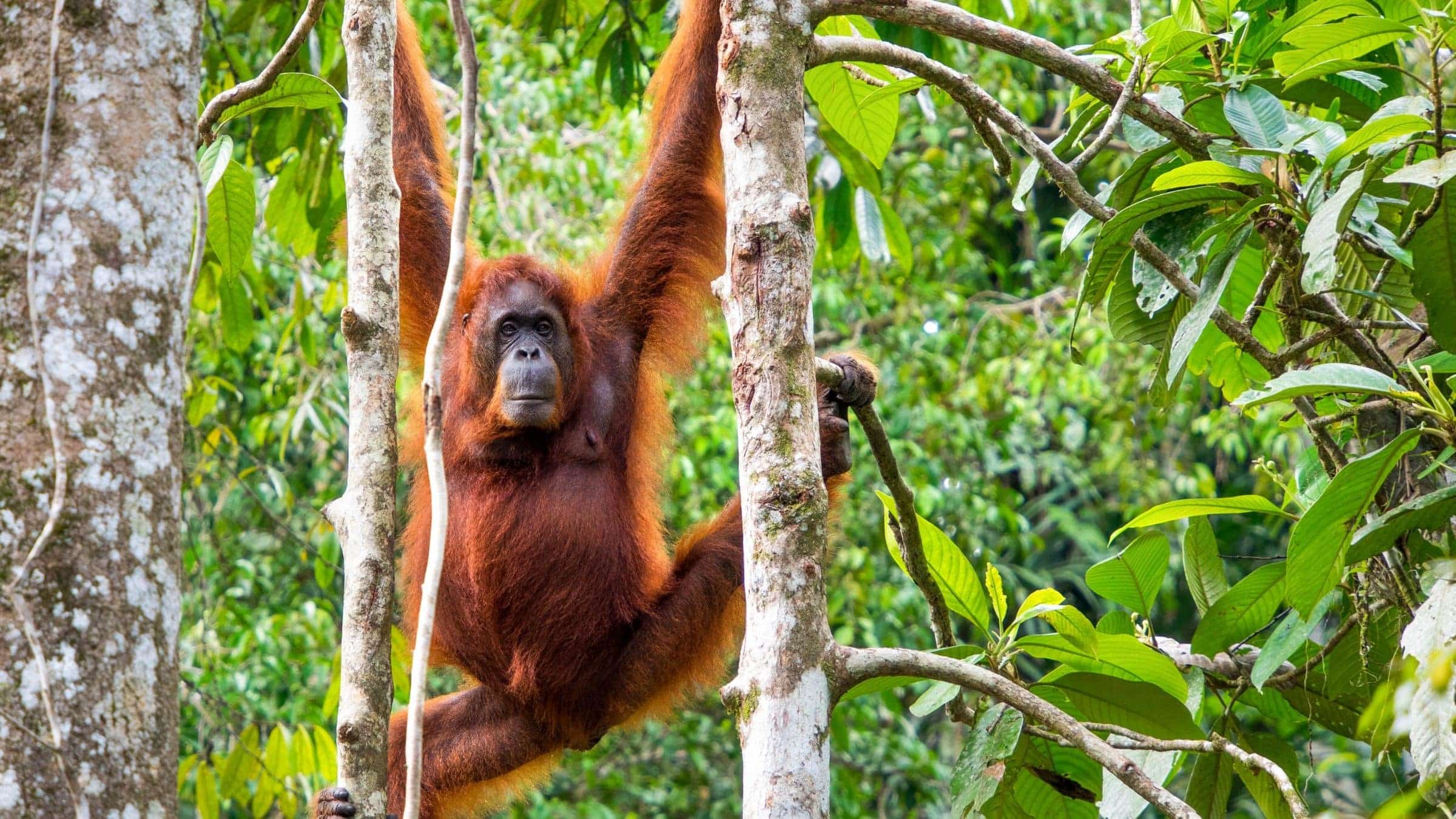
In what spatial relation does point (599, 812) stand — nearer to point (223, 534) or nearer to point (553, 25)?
point (223, 534)

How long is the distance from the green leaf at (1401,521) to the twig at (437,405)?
4.68 feet

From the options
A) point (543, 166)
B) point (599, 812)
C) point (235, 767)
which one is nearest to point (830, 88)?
point (235, 767)

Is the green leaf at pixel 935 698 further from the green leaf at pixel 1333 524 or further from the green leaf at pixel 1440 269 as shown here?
the green leaf at pixel 1440 269

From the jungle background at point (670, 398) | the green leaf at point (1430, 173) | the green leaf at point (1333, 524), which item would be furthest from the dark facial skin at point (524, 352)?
the green leaf at point (1430, 173)

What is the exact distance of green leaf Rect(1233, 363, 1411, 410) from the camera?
2.03 m

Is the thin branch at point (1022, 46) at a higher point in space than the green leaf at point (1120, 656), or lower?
higher

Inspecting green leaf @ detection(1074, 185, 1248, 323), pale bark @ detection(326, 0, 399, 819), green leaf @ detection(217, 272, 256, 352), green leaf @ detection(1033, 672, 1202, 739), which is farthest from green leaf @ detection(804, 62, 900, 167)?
green leaf @ detection(217, 272, 256, 352)

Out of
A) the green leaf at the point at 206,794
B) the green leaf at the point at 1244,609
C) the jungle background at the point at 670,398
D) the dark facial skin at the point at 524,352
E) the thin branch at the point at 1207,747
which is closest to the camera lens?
the thin branch at the point at 1207,747

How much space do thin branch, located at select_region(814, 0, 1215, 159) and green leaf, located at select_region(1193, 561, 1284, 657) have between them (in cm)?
86

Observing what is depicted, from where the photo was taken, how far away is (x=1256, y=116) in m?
2.61

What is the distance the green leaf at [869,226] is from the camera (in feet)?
15.4

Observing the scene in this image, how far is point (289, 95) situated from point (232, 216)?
32 centimetres

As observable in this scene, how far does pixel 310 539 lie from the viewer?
6734 mm

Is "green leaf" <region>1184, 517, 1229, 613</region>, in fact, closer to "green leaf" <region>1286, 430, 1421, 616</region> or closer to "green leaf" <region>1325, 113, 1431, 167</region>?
"green leaf" <region>1286, 430, 1421, 616</region>
